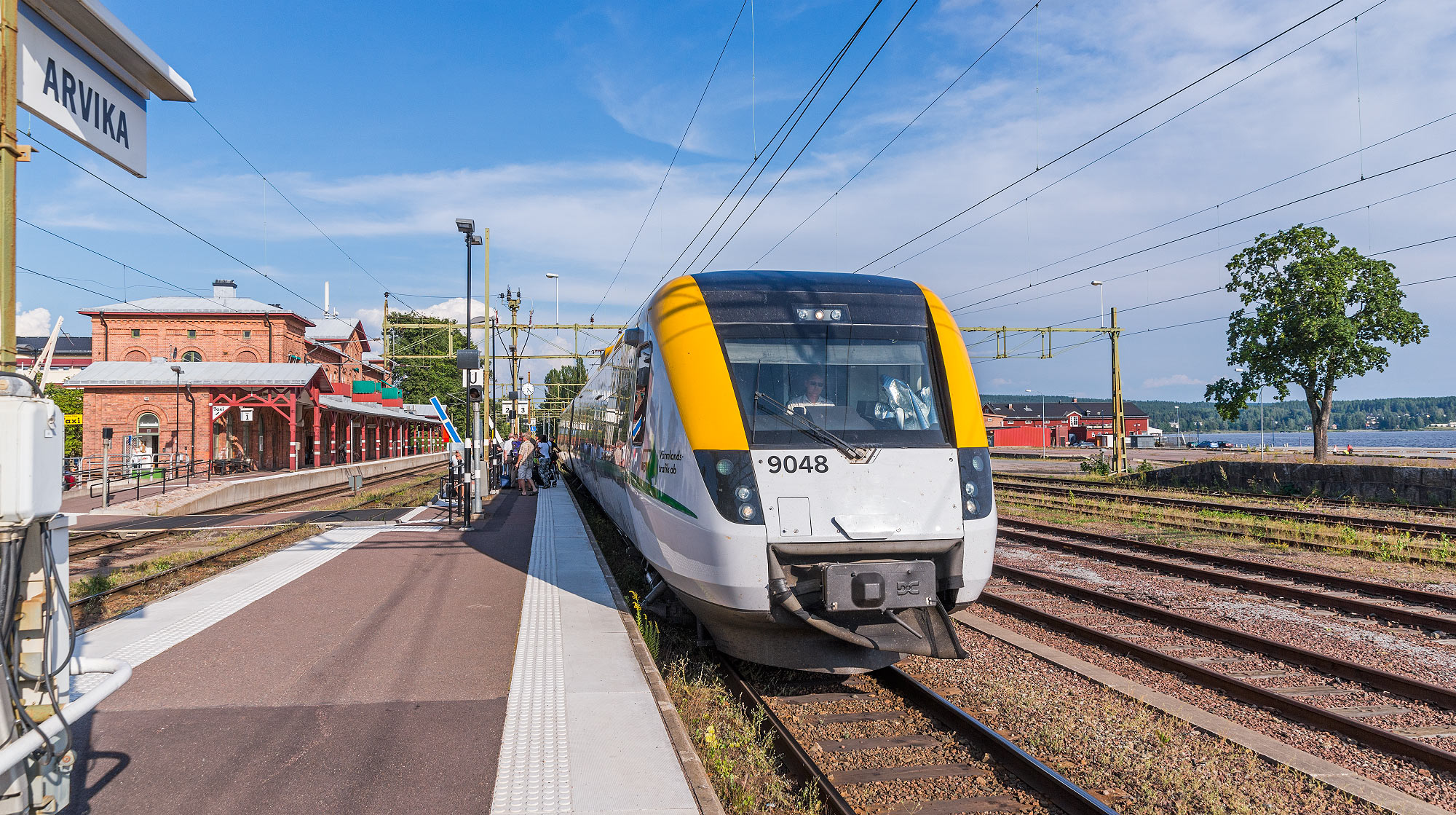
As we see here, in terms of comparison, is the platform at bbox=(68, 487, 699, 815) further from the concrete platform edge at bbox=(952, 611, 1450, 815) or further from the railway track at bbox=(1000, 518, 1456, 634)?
the railway track at bbox=(1000, 518, 1456, 634)

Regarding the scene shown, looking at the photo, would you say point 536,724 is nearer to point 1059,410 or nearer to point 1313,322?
point 1313,322

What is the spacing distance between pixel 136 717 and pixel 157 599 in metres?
4.32

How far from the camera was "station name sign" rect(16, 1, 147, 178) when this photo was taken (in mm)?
3154

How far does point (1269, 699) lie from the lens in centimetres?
575

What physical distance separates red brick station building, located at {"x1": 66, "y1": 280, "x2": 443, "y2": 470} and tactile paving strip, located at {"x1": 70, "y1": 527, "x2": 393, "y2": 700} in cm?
2101

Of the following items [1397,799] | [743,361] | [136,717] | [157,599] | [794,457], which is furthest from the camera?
[157,599]

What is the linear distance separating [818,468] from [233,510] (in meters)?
22.2

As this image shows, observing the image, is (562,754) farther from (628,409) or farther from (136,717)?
(628,409)

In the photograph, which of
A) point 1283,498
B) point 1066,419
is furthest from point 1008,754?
point 1066,419

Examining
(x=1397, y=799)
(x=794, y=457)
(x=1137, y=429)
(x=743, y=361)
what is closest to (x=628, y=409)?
(x=743, y=361)

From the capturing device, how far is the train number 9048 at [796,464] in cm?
561

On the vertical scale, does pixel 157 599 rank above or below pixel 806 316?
below

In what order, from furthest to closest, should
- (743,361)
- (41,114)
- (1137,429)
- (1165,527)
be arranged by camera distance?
(1137,429) < (1165,527) < (743,361) < (41,114)

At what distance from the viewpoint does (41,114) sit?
3.21 metres
